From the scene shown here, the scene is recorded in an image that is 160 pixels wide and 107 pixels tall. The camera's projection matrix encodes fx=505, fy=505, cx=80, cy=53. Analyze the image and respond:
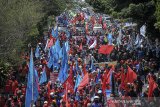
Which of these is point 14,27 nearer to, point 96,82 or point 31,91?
point 96,82

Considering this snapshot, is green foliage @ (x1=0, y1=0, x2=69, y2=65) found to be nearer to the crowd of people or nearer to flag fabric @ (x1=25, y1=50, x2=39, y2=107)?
the crowd of people

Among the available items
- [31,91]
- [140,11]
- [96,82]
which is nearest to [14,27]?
[96,82]

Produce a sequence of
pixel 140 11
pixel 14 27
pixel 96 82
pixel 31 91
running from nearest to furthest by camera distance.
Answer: pixel 31 91 → pixel 96 82 → pixel 140 11 → pixel 14 27

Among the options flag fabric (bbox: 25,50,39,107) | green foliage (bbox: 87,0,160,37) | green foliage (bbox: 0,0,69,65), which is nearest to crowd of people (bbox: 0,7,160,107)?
flag fabric (bbox: 25,50,39,107)

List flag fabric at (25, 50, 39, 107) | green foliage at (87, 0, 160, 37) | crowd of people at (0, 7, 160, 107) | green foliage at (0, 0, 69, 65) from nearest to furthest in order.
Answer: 1. flag fabric at (25, 50, 39, 107)
2. crowd of people at (0, 7, 160, 107)
3. green foliage at (0, 0, 69, 65)
4. green foliage at (87, 0, 160, 37)

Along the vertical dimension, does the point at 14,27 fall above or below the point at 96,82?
above

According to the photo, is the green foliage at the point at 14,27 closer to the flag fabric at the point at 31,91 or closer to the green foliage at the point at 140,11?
the green foliage at the point at 140,11

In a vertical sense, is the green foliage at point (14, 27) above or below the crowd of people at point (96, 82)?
above

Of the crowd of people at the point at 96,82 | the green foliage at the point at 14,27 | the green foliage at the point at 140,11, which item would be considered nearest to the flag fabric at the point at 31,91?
the crowd of people at the point at 96,82

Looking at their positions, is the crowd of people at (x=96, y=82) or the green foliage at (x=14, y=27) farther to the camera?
the green foliage at (x=14, y=27)

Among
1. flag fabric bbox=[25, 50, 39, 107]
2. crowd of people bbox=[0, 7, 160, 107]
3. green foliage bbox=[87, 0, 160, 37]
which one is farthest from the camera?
green foliage bbox=[87, 0, 160, 37]

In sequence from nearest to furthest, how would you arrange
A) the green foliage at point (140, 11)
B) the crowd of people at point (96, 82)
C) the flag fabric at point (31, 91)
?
the flag fabric at point (31, 91) < the crowd of people at point (96, 82) < the green foliage at point (140, 11)

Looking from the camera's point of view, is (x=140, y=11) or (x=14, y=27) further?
(x=14, y=27)

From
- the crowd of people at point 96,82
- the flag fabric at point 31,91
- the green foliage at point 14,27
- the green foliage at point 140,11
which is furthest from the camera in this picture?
the green foliage at point 140,11
